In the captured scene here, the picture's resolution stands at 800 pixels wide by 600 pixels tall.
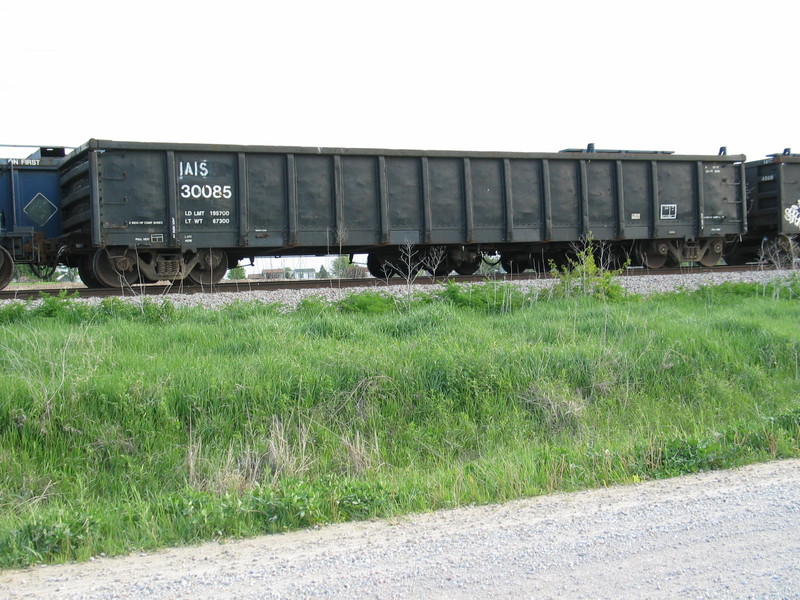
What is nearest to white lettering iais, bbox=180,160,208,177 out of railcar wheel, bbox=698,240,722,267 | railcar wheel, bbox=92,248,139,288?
railcar wheel, bbox=92,248,139,288

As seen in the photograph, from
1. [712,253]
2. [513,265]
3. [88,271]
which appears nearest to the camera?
[88,271]

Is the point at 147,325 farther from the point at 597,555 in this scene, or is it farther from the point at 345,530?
the point at 597,555

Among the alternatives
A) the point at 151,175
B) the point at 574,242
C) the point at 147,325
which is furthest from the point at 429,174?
the point at 147,325

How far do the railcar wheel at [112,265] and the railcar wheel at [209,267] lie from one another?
1167mm

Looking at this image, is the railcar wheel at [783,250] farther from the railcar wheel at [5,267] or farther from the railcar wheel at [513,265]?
the railcar wheel at [5,267]

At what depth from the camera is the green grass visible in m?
4.79

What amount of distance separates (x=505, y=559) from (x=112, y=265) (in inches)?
448

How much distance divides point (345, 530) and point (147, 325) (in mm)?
5477

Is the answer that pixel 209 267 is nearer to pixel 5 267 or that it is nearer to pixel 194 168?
pixel 194 168

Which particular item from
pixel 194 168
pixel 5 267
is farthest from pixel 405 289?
pixel 5 267

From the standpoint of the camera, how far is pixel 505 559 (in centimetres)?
363

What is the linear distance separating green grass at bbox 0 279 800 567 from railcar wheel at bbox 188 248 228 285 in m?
4.38

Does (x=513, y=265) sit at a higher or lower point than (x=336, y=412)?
higher

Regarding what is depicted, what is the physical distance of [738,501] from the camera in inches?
176
